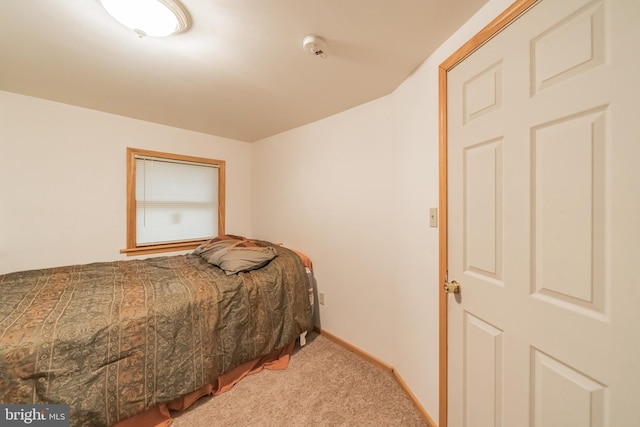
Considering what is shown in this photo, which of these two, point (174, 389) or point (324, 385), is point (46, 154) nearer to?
point (174, 389)

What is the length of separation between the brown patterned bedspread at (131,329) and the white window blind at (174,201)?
56 centimetres

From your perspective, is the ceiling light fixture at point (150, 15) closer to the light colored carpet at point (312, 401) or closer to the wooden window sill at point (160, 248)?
the wooden window sill at point (160, 248)

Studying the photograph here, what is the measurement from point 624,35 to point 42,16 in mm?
2204

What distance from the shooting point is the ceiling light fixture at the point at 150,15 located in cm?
96

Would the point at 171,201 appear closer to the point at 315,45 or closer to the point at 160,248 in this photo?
the point at 160,248

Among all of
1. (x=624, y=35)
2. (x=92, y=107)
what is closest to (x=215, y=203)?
(x=92, y=107)

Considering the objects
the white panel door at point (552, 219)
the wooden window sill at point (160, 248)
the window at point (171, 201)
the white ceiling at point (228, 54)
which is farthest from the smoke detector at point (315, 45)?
the wooden window sill at point (160, 248)

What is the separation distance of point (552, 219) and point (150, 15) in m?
1.80

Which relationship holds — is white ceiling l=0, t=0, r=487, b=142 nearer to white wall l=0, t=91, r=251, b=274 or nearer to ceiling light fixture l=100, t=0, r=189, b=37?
ceiling light fixture l=100, t=0, r=189, b=37

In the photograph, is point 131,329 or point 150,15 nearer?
point 150,15

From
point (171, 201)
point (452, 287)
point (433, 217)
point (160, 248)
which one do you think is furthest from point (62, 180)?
point (452, 287)

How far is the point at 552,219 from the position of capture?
2.39ft

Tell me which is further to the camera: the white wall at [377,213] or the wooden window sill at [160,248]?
the wooden window sill at [160,248]

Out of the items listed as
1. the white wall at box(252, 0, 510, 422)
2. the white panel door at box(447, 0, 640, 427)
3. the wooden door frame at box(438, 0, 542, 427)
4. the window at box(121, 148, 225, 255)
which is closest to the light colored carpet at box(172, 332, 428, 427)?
the white wall at box(252, 0, 510, 422)
